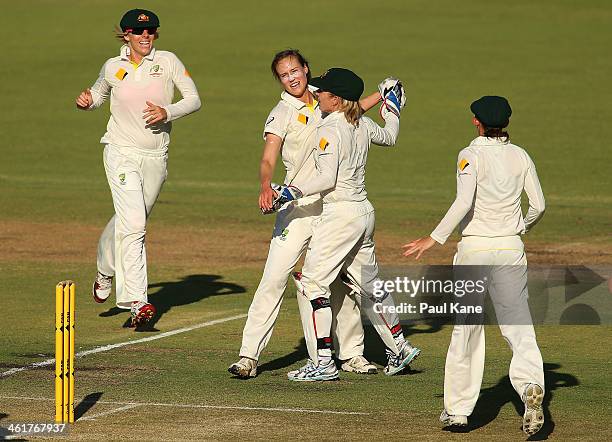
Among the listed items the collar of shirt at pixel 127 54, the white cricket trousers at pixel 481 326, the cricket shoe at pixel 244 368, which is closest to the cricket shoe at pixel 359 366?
the cricket shoe at pixel 244 368

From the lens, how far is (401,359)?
11.1m

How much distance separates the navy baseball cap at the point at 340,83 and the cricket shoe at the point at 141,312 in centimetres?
317

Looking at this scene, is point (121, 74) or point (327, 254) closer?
point (327, 254)

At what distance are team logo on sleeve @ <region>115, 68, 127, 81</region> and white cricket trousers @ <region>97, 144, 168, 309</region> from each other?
0.63 m

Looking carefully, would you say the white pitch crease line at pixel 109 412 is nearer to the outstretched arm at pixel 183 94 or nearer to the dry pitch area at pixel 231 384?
the dry pitch area at pixel 231 384

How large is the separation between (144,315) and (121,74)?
7.36 ft

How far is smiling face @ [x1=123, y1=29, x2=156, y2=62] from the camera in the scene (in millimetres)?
13297

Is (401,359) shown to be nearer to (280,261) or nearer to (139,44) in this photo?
(280,261)

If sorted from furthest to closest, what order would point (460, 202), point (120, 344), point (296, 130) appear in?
point (120, 344) → point (296, 130) → point (460, 202)

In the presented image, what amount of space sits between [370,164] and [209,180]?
10.6 feet

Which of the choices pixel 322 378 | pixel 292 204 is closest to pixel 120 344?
pixel 292 204

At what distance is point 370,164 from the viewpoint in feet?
89.6

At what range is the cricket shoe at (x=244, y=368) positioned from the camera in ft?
35.8

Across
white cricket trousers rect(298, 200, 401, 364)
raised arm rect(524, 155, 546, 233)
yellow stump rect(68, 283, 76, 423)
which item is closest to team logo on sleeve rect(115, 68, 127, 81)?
white cricket trousers rect(298, 200, 401, 364)
